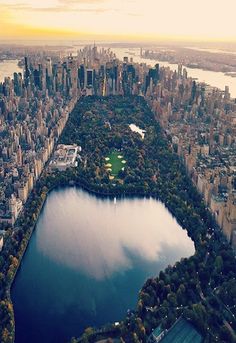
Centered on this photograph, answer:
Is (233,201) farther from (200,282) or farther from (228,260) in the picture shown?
(200,282)

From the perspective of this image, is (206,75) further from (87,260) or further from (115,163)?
(87,260)

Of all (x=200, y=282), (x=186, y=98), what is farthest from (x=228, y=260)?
(x=186, y=98)

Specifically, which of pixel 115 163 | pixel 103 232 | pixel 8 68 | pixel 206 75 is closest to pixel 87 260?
pixel 103 232

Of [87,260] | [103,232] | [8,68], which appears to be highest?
[8,68]

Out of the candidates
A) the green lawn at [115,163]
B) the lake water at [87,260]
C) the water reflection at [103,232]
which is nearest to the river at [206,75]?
the green lawn at [115,163]

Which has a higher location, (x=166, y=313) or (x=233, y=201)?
(x=233, y=201)

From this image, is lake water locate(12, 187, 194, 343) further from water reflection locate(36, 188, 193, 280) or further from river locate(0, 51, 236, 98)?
river locate(0, 51, 236, 98)
